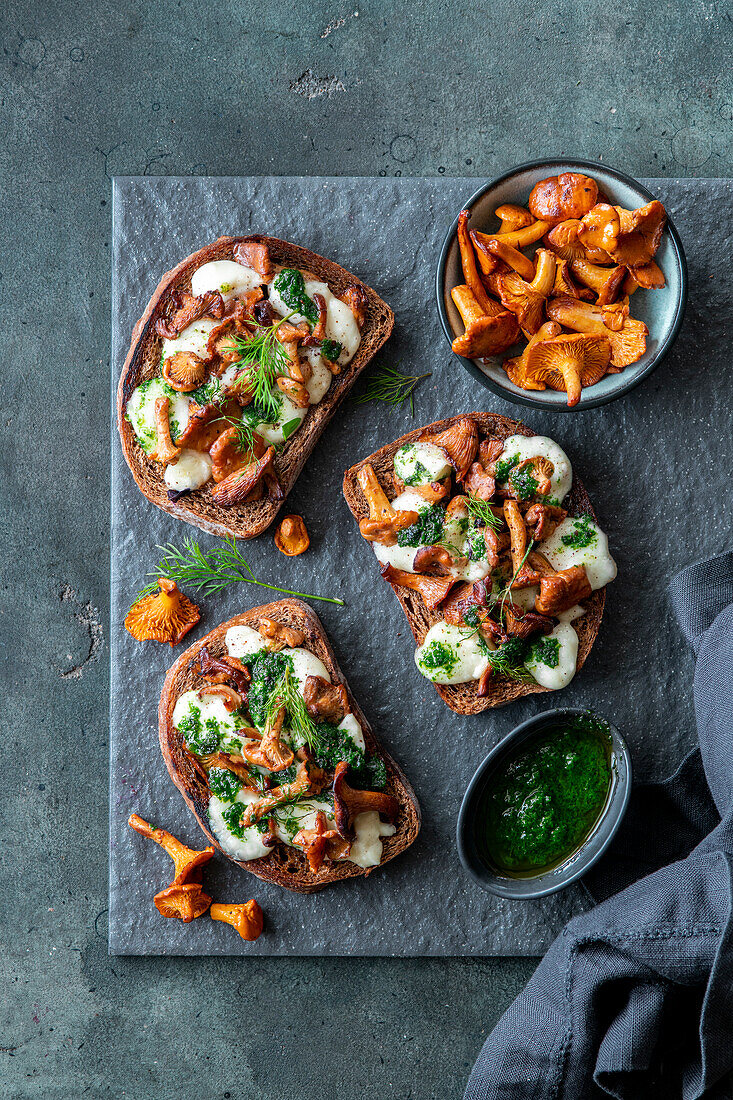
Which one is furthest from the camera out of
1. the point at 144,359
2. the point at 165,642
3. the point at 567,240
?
the point at 165,642

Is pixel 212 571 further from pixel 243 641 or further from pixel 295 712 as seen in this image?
pixel 295 712

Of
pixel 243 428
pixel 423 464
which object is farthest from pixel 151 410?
pixel 423 464

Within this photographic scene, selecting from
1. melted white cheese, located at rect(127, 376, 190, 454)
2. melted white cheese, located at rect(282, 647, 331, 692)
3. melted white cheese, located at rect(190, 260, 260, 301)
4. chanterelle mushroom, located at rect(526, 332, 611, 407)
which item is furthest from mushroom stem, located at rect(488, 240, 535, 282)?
melted white cheese, located at rect(282, 647, 331, 692)

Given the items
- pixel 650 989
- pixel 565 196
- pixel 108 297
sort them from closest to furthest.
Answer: pixel 650 989 → pixel 565 196 → pixel 108 297

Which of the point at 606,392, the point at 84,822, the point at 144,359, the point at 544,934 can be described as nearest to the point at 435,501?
the point at 606,392

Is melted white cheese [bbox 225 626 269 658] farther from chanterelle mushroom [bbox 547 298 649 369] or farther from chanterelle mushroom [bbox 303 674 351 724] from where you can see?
chanterelle mushroom [bbox 547 298 649 369]

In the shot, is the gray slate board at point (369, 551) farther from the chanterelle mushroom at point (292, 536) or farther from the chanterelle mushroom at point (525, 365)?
the chanterelle mushroom at point (525, 365)

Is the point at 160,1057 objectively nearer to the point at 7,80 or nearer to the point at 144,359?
the point at 144,359

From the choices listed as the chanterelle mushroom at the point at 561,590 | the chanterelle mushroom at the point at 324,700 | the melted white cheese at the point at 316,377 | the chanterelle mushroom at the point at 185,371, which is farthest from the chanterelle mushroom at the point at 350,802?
the chanterelle mushroom at the point at 185,371
